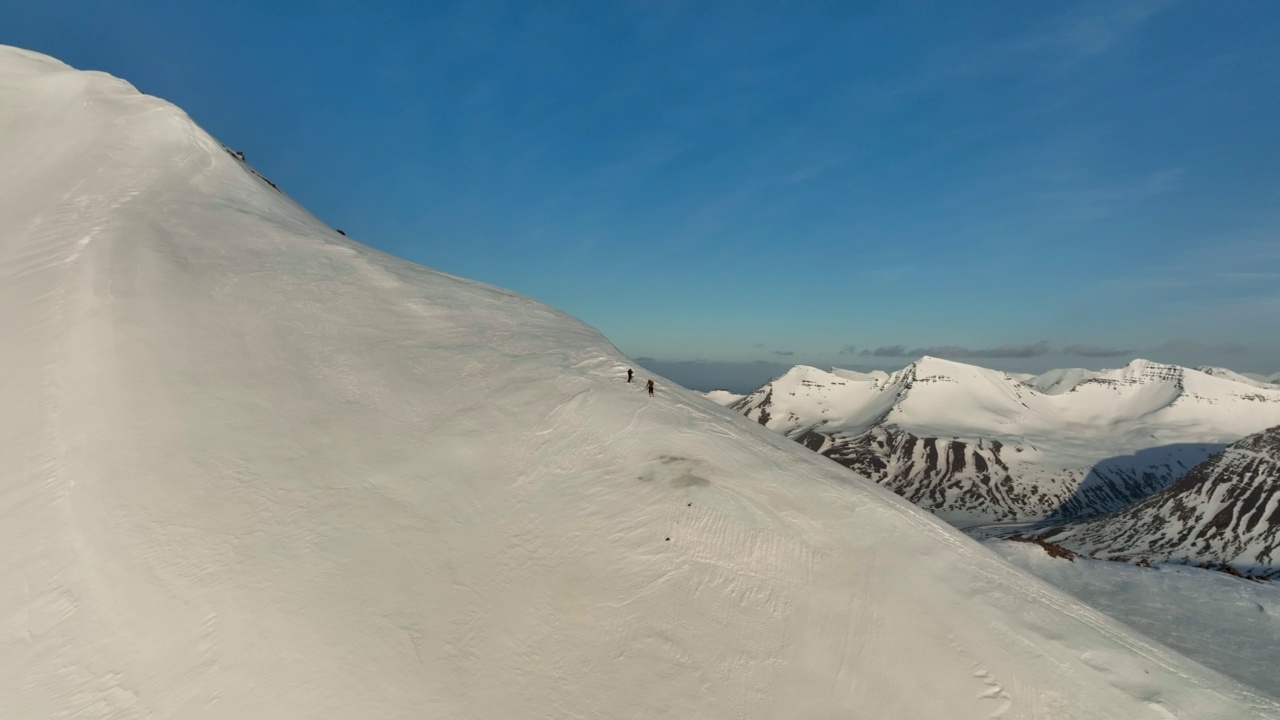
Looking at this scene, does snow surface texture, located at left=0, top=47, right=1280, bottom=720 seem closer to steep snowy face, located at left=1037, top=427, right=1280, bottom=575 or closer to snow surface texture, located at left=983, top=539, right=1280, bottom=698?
snow surface texture, located at left=983, top=539, right=1280, bottom=698

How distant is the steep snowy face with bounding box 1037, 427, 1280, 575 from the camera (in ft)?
400

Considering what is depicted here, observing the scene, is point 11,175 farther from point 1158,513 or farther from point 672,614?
point 1158,513

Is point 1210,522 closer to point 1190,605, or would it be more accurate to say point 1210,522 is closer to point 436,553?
point 1190,605

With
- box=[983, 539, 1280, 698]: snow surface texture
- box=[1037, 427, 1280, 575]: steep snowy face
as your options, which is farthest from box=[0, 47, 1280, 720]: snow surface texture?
box=[1037, 427, 1280, 575]: steep snowy face

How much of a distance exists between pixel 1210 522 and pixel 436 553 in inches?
7548

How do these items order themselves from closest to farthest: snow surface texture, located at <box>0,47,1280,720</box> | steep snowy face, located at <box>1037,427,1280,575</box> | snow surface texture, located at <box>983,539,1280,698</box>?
1. snow surface texture, located at <box>0,47,1280,720</box>
2. snow surface texture, located at <box>983,539,1280,698</box>
3. steep snowy face, located at <box>1037,427,1280,575</box>

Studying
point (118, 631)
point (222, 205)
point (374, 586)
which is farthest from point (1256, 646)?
point (222, 205)

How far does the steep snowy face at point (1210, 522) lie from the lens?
122 meters

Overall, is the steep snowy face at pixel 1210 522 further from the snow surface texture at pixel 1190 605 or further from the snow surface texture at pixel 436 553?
the snow surface texture at pixel 436 553

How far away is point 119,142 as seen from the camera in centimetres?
2831

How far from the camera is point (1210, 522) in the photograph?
13625 centimetres

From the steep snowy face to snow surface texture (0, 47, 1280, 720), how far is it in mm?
A: 137186

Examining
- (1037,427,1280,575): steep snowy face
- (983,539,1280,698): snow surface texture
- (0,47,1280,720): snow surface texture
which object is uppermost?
(0,47,1280,720): snow surface texture

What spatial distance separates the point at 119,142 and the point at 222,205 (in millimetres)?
8723
